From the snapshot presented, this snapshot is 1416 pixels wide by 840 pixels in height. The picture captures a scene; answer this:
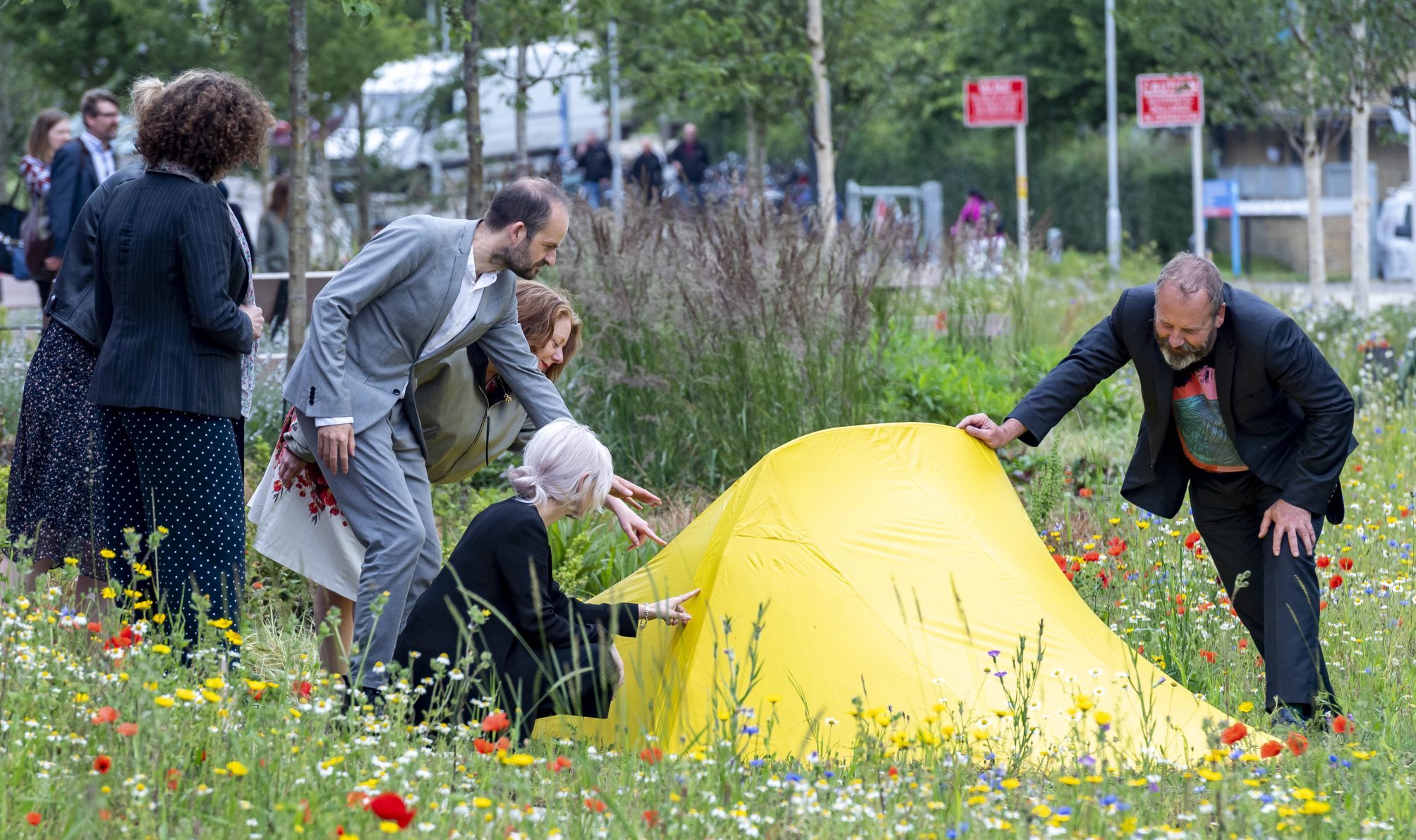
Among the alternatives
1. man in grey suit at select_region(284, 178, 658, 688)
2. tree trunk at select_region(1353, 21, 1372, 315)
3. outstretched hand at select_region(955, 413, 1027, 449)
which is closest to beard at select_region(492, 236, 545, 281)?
man in grey suit at select_region(284, 178, 658, 688)

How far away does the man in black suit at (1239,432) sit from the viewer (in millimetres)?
4035

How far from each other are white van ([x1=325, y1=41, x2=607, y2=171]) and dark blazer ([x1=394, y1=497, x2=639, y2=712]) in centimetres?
1056

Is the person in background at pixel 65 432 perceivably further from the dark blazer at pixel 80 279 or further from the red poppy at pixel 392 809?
the red poppy at pixel 392 809

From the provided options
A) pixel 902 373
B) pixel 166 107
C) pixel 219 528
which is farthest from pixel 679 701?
pixel 902 373

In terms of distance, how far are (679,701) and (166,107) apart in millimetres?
1994

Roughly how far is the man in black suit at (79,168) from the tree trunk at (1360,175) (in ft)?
31.3

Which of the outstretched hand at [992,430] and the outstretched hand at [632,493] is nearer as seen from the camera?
the outstretched hand at [632,493]

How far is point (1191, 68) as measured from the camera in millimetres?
15102

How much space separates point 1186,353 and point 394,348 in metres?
2.16

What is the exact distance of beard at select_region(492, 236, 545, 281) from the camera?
4004 millimetres

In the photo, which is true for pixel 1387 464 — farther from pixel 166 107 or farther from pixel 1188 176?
pixel 1188 176

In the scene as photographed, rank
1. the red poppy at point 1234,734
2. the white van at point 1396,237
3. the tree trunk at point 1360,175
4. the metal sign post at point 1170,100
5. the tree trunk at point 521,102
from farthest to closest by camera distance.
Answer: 1. the white van at point 1396,237
2. the metal sign post at point 1170,100
3. the tree trunk at point 1360,175
4. the tree trunk at point 521,102
5. the red poppy at point 1234,734

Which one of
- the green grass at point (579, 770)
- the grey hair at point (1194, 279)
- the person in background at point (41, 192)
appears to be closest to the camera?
the green grass at point (579, 770)

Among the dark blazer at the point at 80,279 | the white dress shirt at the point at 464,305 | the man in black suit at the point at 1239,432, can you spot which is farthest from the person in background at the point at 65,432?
the man in black suit at the point at 1239,432
